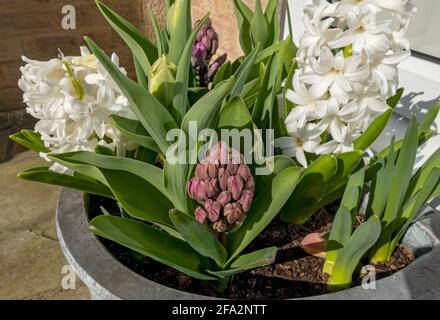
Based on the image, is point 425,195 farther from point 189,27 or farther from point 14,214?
point 14,214

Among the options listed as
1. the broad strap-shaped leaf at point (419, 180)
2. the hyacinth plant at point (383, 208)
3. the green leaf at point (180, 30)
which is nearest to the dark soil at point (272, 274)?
the hyacinth plant at point (383, 208)

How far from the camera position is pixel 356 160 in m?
0.75

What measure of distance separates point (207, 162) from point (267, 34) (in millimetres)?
486

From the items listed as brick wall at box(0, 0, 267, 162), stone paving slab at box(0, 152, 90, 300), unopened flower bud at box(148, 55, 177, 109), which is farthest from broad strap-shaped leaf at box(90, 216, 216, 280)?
brick wall at box(0, 0, 267, 162)

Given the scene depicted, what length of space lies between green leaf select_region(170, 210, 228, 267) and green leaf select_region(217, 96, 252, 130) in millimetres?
158

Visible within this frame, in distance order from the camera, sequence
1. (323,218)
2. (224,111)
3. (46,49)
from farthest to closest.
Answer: (46,49) → (323,218) → (224,111)

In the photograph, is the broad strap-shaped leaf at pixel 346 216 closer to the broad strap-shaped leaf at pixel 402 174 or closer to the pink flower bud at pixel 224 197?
the broad strap-shaped leaf at pixel 402 174

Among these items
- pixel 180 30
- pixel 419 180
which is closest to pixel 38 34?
pixel 180 30

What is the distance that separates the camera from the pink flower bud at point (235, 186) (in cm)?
58

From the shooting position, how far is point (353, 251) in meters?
0.69

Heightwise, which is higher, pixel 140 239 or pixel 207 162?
pixel 207 162

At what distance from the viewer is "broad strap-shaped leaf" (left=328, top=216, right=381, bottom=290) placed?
2.11 ft

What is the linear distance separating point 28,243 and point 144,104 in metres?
1.11

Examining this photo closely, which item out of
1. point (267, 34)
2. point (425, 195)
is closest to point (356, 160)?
point (425, 195)
